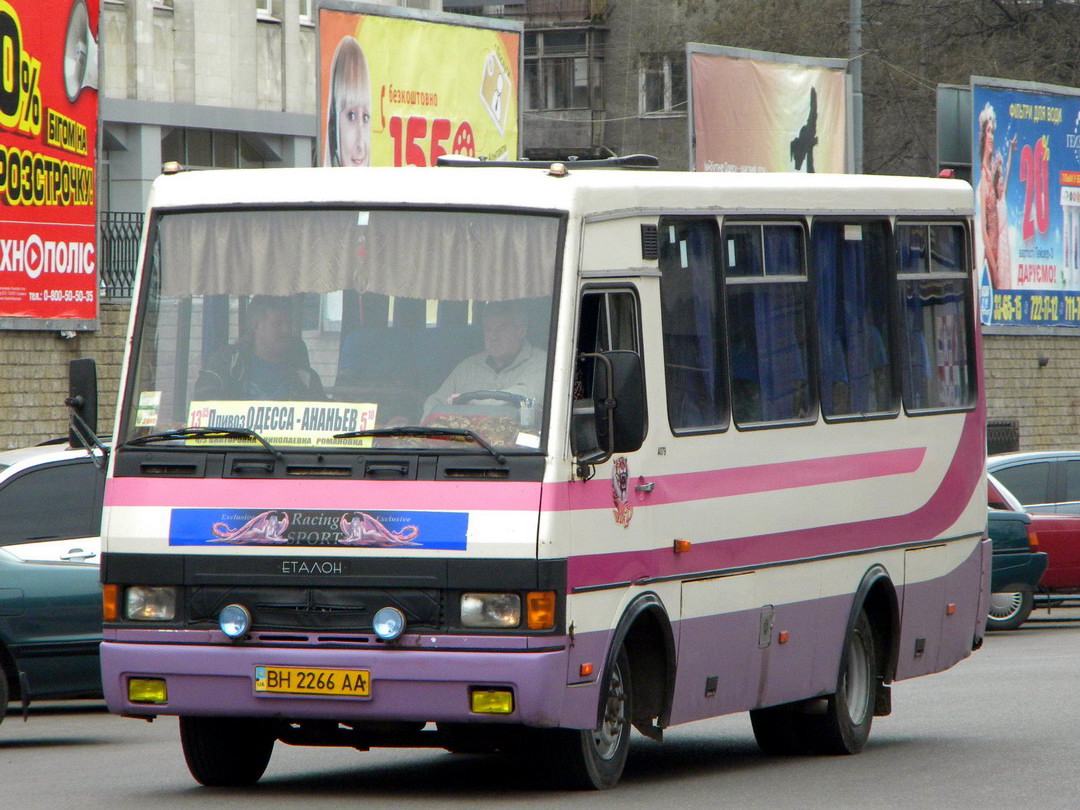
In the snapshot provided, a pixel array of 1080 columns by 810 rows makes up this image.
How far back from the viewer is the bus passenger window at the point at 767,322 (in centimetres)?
1076

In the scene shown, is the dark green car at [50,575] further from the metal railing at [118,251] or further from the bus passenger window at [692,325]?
the metal railing at [118,251]

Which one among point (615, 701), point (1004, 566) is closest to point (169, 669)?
point (615, 701)

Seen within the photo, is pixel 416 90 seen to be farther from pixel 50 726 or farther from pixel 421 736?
pixel 421 736

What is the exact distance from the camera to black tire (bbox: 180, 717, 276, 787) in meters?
10.1

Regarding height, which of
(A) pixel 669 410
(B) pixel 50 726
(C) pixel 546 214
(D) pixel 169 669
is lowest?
(B) pixel 50 726

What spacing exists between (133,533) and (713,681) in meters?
2.79

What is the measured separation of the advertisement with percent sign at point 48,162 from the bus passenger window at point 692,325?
1281 cm

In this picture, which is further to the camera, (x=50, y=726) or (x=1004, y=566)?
(x=1004, y=566)

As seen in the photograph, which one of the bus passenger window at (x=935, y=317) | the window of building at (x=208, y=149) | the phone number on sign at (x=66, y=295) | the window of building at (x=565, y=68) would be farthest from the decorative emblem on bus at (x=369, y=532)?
the window of building at (x=565, y=68)

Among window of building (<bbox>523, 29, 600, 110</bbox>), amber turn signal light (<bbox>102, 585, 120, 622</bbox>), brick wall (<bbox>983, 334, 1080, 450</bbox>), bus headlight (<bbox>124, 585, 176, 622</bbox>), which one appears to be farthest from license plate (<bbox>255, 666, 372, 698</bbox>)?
window of building (<bbox>523, 29, 600, 110</bbox>)

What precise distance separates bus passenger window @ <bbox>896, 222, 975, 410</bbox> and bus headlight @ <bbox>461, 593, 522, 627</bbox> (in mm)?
4040

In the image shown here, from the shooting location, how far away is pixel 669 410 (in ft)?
32.8

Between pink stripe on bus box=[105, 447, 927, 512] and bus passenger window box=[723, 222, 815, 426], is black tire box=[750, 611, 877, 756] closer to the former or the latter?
bus passenger window box=[723, 222, 815, 426]

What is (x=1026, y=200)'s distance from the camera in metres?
38.0
